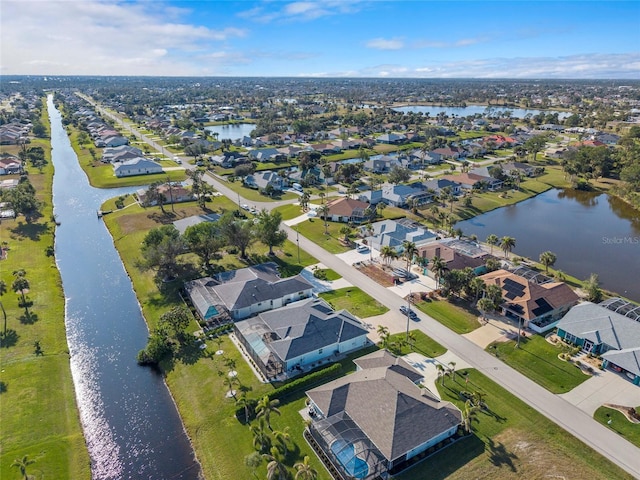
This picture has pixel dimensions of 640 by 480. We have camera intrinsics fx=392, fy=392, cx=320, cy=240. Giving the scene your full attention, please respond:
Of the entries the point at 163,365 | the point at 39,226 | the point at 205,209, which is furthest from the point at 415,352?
the point at 39,226

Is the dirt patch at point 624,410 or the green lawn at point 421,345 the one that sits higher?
the green lawn at point 421,345

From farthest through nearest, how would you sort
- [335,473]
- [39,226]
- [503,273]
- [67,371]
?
[39,226] < [503,273] < [67,371] < [335,473]

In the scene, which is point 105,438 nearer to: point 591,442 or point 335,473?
point 335,473

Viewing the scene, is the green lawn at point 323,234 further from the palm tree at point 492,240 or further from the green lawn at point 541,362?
the green lawn at point 541,362

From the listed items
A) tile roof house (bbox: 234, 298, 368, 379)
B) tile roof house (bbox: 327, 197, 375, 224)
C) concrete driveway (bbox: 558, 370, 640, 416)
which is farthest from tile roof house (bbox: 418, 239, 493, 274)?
concrete driveway (bbox: 558, 370, 640, 416)

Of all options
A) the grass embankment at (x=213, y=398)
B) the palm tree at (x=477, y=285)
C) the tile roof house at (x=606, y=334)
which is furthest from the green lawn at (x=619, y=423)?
the grass embankment at (x=213, y=398)
